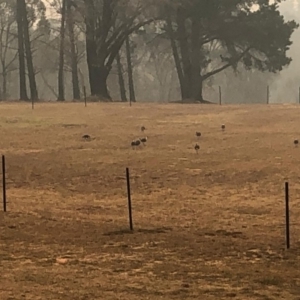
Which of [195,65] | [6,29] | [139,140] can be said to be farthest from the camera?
[6,29]

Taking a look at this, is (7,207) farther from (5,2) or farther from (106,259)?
(5,2)

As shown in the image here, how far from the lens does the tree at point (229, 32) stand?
42.9 meters

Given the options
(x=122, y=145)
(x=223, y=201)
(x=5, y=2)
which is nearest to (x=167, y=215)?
(x=223, y=201)

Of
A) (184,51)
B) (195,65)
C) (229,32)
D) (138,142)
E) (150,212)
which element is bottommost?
(150,212)

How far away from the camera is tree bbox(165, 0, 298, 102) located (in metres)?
42.9

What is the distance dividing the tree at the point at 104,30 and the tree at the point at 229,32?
2078 mm

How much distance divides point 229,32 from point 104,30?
6.97m

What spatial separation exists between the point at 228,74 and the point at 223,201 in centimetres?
6746

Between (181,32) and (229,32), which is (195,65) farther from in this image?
(229,32)

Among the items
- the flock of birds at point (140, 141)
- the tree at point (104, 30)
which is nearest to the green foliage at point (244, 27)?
the tree at point (104, 30)

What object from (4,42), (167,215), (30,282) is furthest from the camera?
(4,42)

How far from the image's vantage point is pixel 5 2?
191ft

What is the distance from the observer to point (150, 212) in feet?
41.9

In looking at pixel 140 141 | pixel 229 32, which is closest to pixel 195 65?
pixel 229 32
